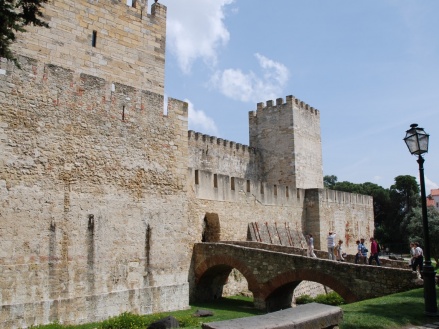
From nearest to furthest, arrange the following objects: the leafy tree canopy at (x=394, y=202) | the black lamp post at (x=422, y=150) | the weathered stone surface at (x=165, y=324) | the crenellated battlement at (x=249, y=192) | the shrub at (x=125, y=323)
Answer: the black lamp post at (x=422, y=150) → the weathered stone surface at (x=165, y=324) → the shrub at (x=125, y=323) → the crenellated battlement at (x=249, y=192) → the leafy tree canopy at (x=394, y=202)

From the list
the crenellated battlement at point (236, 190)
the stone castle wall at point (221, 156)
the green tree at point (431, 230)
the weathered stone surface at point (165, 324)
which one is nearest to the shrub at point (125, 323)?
the weathered stone surface at point (165, 324)

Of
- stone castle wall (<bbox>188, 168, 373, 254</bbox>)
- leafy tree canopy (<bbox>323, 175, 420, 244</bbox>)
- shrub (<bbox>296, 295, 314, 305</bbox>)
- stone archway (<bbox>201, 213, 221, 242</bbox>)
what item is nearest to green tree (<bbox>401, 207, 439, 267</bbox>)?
stone castle wall (<bbox>188, 168, 373, 254</bbox>)

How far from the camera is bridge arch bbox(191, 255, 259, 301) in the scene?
48.6ft

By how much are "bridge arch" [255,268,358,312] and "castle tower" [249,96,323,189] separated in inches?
537

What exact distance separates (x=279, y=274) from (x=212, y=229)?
15.2 ft

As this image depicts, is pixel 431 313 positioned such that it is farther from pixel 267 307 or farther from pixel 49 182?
pixel 49 182

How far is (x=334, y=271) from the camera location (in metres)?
12.8

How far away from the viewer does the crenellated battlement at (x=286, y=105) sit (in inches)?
1126

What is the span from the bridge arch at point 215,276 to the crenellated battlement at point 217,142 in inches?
417

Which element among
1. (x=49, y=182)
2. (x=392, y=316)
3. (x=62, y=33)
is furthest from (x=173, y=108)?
(x=392, y=316)

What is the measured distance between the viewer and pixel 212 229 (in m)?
Result: 18.0

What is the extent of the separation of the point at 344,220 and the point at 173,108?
17.4 m

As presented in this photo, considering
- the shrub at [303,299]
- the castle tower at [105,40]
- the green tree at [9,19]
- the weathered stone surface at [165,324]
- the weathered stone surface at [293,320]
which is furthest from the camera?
the shrub at [303,299]

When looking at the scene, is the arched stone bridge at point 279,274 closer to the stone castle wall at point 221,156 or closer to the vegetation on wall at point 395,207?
the stone castle wall at point 221,156
